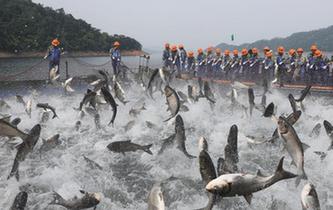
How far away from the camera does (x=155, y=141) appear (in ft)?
40.1

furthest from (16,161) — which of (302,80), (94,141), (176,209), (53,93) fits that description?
(302,80)

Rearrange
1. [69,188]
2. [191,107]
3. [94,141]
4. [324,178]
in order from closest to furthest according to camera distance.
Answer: [69,188] < [324,178] < [94,141] < [191,107]

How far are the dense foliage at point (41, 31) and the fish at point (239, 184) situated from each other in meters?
75.7

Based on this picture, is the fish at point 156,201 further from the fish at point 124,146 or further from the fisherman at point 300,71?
the fisherman at point 300,71

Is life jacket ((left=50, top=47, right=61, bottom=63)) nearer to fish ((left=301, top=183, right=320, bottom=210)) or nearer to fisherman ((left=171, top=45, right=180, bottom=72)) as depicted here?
fisherman ((left=171, top=45, right=180, bottom=72))

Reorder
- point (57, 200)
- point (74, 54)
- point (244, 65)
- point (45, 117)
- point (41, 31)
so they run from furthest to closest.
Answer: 1. point (74, 54)
2. point (41, 31)
3. point (244, 65)
4. point (45, 117)
5. point (57, 200)

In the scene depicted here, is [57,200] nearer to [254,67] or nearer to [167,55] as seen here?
[254,67]

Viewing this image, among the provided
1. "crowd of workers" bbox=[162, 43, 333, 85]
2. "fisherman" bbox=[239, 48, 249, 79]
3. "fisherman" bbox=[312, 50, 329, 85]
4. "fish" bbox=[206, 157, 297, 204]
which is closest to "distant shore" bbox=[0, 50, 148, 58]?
"crowd of workers" bbox=[162, 43, 333, 85]

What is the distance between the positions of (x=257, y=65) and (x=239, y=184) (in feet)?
70.9

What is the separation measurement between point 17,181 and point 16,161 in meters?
1.03

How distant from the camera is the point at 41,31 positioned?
85.9 metres

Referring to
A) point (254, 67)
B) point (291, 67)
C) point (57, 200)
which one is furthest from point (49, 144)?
point (254, 67)

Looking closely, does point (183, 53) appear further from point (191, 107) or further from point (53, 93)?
point (191, 107)

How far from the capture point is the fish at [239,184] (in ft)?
15.0
